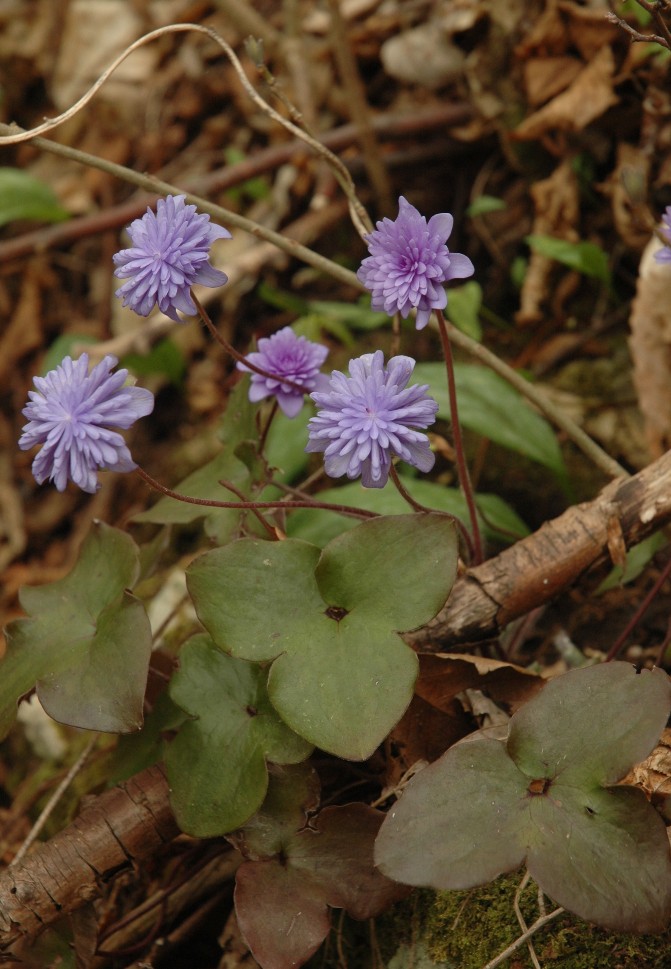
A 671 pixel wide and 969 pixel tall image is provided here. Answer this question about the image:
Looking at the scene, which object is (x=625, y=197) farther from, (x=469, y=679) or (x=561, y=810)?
(x=561, y=810)

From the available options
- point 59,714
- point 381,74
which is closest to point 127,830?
point 59,714

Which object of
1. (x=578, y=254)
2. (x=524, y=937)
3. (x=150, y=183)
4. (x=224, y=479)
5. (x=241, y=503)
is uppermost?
(x=150, y=183)

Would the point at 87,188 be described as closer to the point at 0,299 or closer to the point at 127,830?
the point at 0,299

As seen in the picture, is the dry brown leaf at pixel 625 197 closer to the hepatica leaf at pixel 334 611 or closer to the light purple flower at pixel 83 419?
the hepatica leaf at pixel 334 611

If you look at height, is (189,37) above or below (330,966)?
above

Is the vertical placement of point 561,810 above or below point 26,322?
above

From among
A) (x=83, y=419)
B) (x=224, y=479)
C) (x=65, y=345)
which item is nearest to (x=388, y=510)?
(x=224, y=479)
